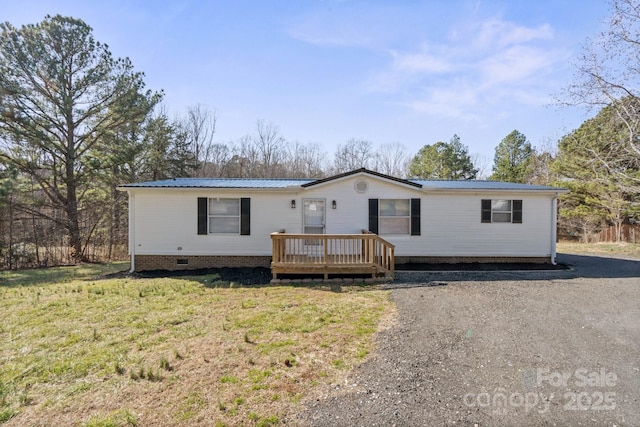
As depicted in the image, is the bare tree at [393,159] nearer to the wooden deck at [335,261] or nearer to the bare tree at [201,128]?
the bare tree at [201,128]

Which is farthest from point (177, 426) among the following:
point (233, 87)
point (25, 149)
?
point (25, 149)

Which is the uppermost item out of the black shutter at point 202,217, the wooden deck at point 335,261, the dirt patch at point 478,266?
the black shutter at point 202,217

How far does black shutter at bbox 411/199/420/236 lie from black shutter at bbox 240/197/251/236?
225 inches

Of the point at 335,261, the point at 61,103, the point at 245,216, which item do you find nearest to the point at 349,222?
the point at 335,261

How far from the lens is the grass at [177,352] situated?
280 cm

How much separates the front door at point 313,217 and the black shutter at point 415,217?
3.18 metres

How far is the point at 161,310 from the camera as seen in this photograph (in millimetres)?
5758

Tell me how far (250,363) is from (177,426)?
112 centimetres

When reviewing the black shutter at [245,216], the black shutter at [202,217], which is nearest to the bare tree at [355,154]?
the black shutter at [245,216]

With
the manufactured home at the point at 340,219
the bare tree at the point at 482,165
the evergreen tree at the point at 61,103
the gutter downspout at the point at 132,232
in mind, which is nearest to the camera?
the gutter downspout at the point at 132,232

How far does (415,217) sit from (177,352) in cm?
849

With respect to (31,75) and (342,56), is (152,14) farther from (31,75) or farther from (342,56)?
(31,75)

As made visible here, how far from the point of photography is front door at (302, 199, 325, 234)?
10.3m

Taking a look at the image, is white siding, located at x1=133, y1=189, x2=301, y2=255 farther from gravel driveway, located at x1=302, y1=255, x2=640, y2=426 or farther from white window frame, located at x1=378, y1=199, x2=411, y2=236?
gravel driveway, located at x1=302, y1=255, x2=640, y2=426
